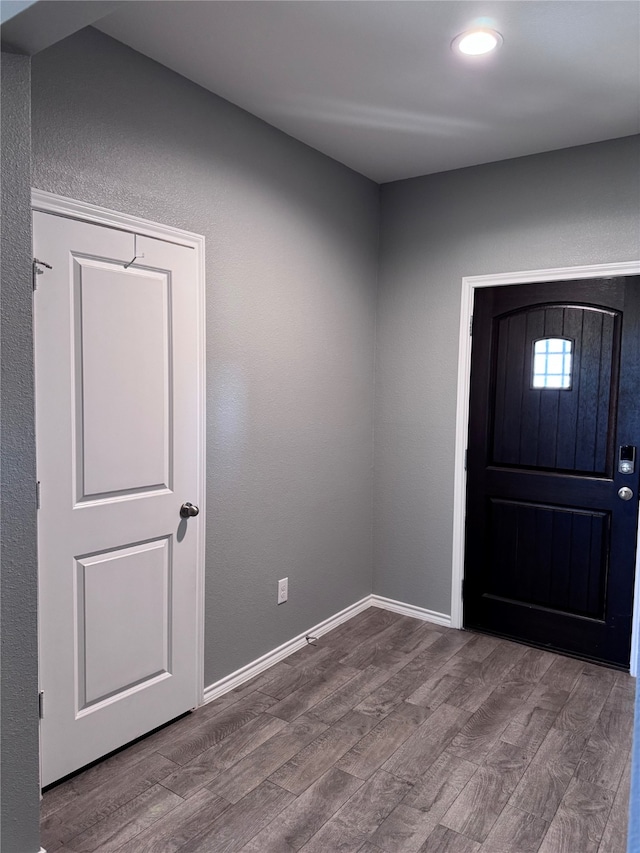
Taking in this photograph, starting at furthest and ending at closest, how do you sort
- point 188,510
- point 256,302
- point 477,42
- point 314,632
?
point 314,632 < point 256,302 < point 188,510 < point 477,42

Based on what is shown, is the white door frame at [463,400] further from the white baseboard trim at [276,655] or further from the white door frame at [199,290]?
the white door frame at [199,290]

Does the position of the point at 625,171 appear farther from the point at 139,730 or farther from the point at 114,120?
the point at 139,730

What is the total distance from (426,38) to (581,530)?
2.40 m

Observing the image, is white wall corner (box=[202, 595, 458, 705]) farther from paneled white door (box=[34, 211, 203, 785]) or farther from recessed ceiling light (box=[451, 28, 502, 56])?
recessed ceiling light (box=[451, 28, 502, 56])

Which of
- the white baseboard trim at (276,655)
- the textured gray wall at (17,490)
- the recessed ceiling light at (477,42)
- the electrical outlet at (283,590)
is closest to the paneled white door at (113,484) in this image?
the white baseboard trim at (276,655)

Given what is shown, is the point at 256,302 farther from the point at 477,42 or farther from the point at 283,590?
the point at 283,590

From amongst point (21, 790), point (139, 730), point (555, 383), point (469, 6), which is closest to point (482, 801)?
point (139, 730)

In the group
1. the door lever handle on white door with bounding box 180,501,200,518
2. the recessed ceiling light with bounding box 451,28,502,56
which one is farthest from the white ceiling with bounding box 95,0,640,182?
the door lever handle on white door with bounding box 180,501,200,518

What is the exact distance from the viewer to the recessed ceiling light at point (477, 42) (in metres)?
2.08

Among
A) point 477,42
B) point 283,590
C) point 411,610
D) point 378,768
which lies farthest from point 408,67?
point 411,610

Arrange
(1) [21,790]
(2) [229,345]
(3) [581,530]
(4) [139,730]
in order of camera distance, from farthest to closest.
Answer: (3) [581,530]
(2) [229,345]
(4) [139,730]
(1) [21,790]

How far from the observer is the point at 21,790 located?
168 cm

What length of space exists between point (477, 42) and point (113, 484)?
2061 mm

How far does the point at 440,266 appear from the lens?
355cm
